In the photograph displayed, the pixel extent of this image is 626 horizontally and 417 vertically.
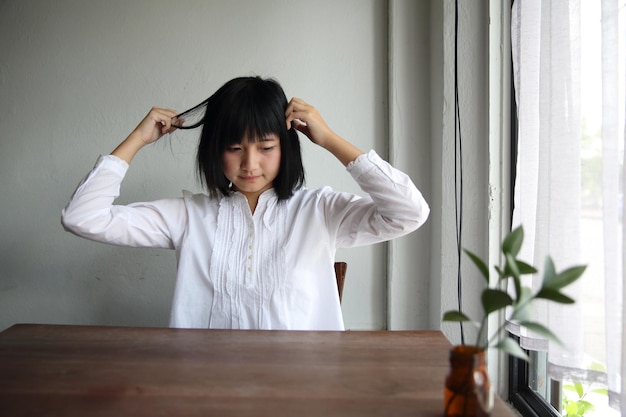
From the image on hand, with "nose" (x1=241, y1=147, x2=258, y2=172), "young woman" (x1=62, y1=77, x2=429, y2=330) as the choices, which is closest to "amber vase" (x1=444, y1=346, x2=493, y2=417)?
"young woman" (x1=62, y1=77, x2=429, y2=330)

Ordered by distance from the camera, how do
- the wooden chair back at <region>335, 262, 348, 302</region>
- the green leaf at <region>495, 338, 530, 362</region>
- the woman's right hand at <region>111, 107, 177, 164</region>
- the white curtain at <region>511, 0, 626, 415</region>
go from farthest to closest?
the wooden chair back at <region>335, 262, 348, 302</region>, the woman's right hand at <region>111, 107, 177, 164</region>, the white curtain at <region>511, 0, 626, 415</region>, the green leaf at <region>495, 338, 530, 362</region>

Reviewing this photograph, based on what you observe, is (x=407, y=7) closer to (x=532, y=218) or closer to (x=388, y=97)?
(x=388, y=97)

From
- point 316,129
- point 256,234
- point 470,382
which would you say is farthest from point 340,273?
point 470,382

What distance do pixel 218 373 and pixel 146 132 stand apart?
2.60ft

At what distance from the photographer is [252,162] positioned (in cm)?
119

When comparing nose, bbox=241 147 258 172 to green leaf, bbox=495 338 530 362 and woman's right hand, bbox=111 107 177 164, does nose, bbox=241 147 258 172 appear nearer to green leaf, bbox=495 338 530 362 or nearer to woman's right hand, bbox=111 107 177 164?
woman's right hand, bbox=111 107 177 164

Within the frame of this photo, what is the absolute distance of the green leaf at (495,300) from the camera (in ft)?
1.76

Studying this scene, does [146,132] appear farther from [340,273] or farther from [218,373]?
[218,373]

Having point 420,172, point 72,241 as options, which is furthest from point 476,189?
point 72,241

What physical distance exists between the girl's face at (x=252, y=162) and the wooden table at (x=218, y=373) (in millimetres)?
403

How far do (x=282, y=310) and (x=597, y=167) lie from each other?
2.53 ft

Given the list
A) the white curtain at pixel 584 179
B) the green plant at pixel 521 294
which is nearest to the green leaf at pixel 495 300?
the green plant at pixel 521 294

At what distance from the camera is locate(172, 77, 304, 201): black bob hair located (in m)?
1.20

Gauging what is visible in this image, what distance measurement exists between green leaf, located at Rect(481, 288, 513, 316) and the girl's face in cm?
75
